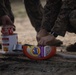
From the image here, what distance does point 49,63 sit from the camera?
390cm

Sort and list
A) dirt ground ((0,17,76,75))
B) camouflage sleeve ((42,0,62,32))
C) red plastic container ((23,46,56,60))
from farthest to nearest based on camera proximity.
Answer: camouflage sleeve ((42,0,62,32))
red plastic container ((23,46,56,60))
dirt ground ((0,17,76,75))

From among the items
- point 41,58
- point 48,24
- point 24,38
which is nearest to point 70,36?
point 24,38

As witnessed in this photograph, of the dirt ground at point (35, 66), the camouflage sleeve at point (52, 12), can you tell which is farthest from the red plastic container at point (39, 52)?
the camouflage sleeve at point (52, 12)

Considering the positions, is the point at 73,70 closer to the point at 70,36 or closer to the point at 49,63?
the point at 49,63

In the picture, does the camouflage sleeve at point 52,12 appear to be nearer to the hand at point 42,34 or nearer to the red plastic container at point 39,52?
the hand at point 42,34

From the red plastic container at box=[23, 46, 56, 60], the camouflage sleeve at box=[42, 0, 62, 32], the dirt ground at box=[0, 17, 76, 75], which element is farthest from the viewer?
the camouflage sleeve at box=[42, 0, 62, 32]

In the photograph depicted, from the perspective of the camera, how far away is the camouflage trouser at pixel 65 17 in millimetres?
4113

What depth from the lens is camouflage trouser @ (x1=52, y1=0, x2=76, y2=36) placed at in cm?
411

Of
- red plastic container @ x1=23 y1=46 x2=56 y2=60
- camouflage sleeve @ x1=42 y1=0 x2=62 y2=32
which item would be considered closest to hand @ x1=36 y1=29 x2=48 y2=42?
camouflage sleeve @ x1=42 y1=0 x2=62 y2=32

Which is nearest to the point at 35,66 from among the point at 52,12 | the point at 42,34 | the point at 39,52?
the point at 39,52

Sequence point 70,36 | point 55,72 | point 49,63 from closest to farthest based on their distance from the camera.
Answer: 1. point 55,72
2. point 49,63
3. point 70,36

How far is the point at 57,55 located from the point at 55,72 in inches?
31.5

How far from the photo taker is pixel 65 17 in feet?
13.7

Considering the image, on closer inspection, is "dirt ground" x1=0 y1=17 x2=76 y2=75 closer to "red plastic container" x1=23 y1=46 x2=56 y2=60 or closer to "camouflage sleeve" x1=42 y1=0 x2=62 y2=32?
"red plastic container" x1=23 y1=46 x2=56 y2=60
